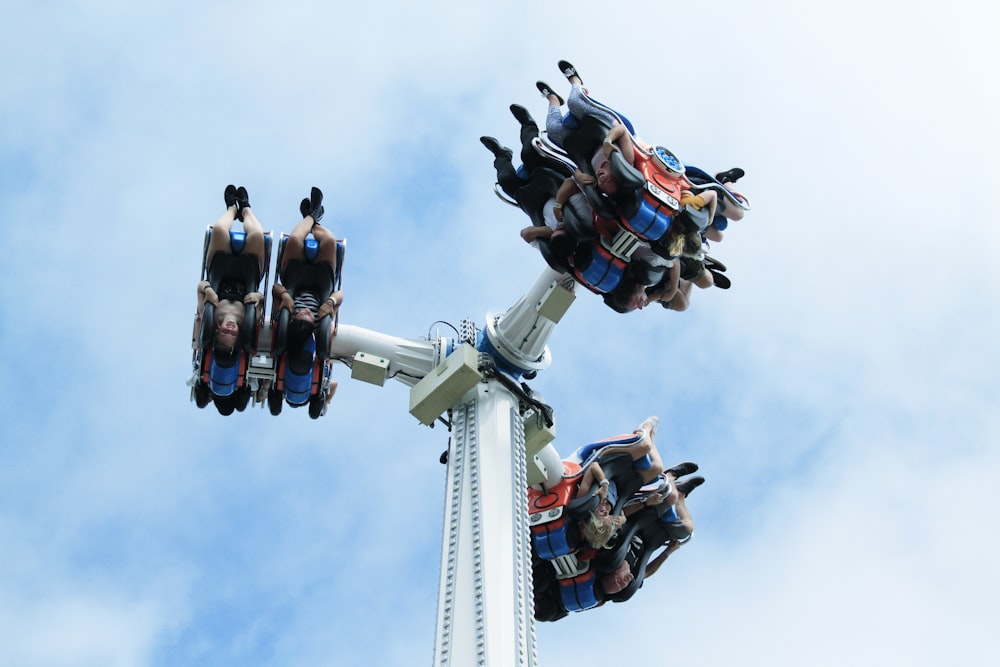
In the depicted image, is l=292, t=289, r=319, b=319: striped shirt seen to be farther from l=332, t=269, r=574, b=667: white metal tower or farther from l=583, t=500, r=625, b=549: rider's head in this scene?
l=583, t=500, r=625, b=549: rider's head

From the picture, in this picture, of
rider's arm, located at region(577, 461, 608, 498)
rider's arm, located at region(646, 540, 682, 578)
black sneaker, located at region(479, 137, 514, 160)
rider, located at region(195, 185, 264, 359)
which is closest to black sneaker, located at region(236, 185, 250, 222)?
rider, located at region(195, 185, 264, 359)

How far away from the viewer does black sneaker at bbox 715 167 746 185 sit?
21.4m

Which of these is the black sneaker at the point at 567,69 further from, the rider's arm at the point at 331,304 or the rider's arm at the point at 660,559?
the rider's arm at the point at 660,559

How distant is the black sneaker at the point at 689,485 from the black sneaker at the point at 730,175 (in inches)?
199

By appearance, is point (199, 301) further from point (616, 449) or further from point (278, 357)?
point (616, 449)

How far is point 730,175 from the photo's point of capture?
2152 cm

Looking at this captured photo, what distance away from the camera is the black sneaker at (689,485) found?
79.3ft

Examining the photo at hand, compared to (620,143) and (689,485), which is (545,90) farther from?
(689,485)

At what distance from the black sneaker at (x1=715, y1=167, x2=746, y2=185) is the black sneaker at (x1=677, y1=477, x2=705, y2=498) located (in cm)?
506

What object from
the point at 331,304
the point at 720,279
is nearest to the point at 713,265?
the point at 720,279

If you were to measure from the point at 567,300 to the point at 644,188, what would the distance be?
2284 mm

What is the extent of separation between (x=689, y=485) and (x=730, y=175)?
5239mm

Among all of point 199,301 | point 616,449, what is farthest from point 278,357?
point 616,449

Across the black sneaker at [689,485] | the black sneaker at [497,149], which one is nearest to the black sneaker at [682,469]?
the black sneaker at [689,485]
